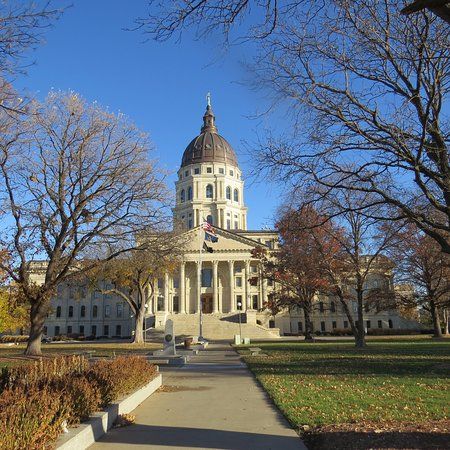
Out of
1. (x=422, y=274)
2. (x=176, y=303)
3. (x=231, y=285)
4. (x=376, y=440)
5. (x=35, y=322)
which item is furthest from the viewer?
(x=176, y=303)

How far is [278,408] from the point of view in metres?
10.4

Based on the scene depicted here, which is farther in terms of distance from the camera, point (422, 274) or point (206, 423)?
point (422, 274)

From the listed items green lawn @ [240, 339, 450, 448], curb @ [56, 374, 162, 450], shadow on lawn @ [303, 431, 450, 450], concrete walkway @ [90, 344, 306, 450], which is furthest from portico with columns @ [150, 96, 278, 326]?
shadow on lawn @ [303, 431, 450, 450]

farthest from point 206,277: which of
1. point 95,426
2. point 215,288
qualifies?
point 95,426

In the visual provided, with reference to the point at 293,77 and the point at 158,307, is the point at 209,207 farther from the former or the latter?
the point at 293,77

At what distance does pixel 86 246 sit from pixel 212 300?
64947 millimetres

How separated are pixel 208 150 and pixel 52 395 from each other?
110816 mm

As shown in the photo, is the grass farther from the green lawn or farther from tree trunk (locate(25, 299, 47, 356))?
the green lawn

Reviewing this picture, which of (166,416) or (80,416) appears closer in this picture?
(80,416)

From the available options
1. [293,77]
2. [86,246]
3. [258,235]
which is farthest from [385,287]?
[258,235]

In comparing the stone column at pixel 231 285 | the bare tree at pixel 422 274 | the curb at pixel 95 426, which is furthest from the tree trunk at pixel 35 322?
the stone column at pixel 231 285

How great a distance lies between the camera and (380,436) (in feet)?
23.4

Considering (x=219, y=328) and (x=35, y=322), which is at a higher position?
(x=219, y=328)

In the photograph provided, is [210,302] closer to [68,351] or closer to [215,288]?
[215,288]
